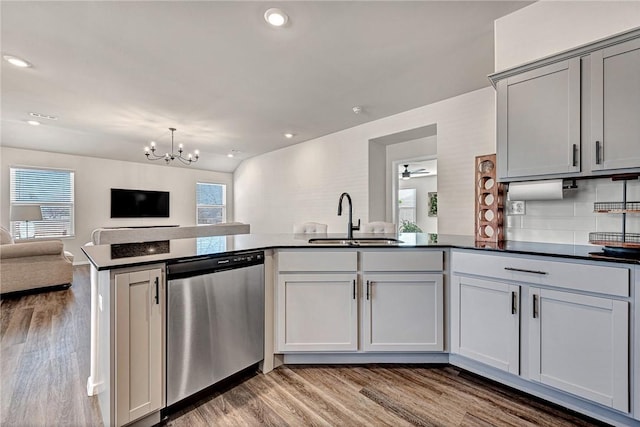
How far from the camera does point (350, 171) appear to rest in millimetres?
4906

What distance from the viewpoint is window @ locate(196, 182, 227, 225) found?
8.21 m

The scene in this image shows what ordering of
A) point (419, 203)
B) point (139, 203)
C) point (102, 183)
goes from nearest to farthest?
point (102, 183) < point (139, 203) < point (419, 203)

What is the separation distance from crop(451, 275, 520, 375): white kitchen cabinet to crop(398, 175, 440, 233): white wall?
6.60 m

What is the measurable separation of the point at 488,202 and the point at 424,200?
19.6 feet

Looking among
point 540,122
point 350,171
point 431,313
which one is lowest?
point 431,313

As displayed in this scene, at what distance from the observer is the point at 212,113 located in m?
4.25

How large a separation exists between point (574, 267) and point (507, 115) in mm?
1106

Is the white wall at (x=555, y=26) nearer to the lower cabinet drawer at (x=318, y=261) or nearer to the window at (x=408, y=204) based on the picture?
the lower cabinet drawer at (x=318, y=261)

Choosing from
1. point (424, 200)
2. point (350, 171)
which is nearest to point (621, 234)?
point (350, 171)

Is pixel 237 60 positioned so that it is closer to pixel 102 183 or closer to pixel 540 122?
pixel 540 122

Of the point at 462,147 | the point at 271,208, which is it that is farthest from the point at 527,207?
the point at 271,208

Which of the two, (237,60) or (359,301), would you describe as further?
(237,60)

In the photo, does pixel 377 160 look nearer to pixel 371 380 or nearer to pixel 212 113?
pixel 212 113

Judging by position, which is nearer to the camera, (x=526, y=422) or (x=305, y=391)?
(x=526, y=422)
